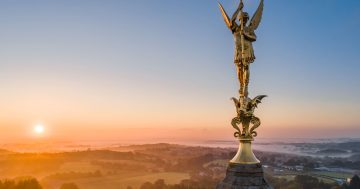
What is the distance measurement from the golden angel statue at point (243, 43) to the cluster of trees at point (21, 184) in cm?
5455

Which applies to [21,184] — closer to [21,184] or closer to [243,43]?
[21,184]

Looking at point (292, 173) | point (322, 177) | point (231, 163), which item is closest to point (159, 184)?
point (292, 173)

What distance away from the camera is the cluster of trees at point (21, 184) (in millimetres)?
54713

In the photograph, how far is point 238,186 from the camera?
777cm

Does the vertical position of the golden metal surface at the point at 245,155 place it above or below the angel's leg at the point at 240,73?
below

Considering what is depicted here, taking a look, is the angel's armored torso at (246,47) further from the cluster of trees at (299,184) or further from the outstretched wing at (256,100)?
the cluster of trees at (299,184)

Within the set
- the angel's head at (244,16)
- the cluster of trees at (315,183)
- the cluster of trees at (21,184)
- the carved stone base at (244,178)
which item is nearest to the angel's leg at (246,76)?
the angel's head at (244,16)

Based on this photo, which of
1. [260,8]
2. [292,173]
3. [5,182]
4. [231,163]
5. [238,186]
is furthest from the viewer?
[292,173]

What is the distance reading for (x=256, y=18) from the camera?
29.2 ft

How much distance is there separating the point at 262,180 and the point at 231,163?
78 centimetres

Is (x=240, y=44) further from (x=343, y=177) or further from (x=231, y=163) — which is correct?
(x=343, y=177)

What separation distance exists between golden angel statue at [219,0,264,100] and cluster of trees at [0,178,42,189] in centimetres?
5455

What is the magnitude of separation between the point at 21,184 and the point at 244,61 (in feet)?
181

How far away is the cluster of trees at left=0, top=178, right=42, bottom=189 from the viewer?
54713 mm
